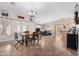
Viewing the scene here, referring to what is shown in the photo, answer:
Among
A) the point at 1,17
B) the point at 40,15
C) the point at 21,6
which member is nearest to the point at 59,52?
the point at 40,15

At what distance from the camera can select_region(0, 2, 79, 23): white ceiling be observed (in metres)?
2.88

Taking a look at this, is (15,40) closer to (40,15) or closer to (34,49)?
(34,49)

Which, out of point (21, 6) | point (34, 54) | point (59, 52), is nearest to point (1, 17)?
point (21, 6)

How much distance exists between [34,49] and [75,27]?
3.64ft

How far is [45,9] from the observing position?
9.57 feet

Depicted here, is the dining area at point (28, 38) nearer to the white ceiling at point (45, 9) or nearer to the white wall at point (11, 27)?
the white wall at point (11, 27)

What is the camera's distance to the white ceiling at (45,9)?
2877mm

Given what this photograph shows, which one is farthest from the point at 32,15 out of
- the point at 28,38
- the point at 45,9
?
the point at 28,38

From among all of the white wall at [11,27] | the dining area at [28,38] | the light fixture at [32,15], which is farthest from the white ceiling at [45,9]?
the dining area at [28,38]

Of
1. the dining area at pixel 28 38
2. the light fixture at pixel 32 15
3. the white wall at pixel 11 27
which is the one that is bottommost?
the dining area at pixel 28 38

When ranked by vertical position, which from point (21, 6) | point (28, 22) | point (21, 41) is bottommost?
point (21, 41)

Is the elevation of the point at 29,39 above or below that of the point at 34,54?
above

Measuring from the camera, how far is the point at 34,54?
3.01m

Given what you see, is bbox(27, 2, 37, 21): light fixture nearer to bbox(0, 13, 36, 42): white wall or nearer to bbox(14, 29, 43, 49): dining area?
bbox(0, 13, 36, 42): white wall
